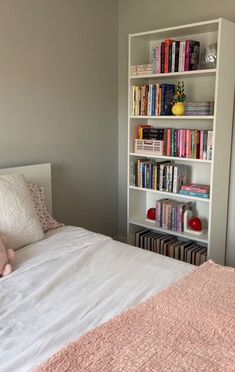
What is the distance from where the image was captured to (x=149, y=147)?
302cm

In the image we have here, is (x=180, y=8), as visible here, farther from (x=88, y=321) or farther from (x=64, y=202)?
(x=88, y=321)

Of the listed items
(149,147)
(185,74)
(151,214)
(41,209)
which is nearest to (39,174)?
(41,209)

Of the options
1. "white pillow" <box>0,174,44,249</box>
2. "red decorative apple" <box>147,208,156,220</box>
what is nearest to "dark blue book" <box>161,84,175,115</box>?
"red decorative apple" <box>147,208,156,220</box>

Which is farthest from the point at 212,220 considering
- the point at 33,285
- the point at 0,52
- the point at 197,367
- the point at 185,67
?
the point at 0,52

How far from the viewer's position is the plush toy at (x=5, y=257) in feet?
5.89

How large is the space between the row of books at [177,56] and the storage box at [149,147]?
1.75ft

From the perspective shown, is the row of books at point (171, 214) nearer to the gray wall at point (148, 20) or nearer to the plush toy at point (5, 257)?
the gray wall at point (148, 20)

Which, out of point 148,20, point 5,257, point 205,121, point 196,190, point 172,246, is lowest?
point 172,246

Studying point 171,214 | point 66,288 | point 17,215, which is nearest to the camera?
point 66,288

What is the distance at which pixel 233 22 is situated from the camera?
2680 mm

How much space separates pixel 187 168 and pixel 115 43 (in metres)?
1.30

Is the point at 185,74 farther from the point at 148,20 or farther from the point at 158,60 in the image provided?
the point at 148,20

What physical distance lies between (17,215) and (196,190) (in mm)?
1328

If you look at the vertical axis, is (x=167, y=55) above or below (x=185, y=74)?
above
